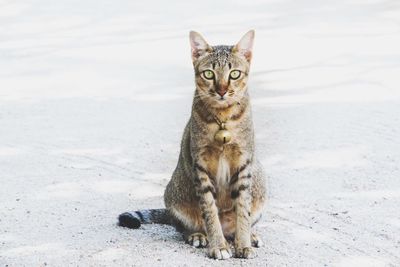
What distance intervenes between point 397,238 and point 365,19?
768cm

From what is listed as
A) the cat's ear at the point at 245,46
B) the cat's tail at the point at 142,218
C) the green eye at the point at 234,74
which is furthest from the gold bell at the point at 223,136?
the cat's tail at the point at 142,218

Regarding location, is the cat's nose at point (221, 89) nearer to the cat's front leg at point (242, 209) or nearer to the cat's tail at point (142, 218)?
the cat's front leg at point (242, 209)

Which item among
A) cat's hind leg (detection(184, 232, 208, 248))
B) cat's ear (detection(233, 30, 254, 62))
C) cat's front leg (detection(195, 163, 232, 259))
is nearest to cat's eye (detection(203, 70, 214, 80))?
cat's ear (detection(233, 30, 254, 62))

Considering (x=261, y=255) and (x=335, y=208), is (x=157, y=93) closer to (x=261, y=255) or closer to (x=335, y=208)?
(x=335, y=208)

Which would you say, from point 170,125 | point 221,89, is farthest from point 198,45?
point 170,125

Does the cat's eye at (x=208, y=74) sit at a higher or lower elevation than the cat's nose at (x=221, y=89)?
higher

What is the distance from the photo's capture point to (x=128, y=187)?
245 inches

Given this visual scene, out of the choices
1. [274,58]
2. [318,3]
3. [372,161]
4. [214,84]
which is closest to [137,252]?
[214,84]

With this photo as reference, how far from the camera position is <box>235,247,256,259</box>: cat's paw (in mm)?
4672

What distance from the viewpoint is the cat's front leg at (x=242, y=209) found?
4703mm

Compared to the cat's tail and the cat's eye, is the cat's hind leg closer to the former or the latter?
the cat's tail

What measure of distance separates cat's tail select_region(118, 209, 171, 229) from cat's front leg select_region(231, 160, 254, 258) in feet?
2.08

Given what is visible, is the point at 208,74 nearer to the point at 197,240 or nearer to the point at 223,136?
the point at 223,136

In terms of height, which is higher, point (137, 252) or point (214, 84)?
point (214, 84)
